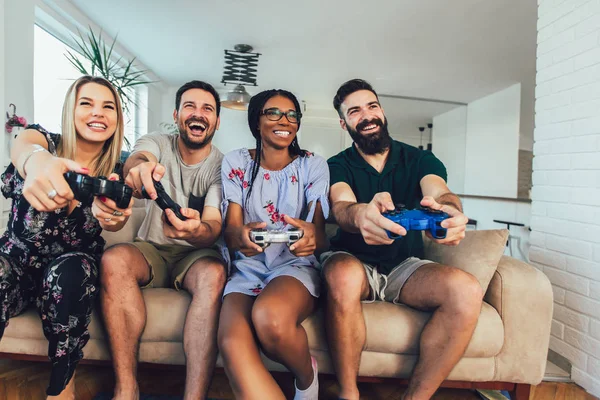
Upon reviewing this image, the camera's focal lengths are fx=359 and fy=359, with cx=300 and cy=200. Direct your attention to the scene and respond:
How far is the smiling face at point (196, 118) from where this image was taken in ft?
5.20

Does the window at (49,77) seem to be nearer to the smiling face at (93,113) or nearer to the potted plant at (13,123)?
the potted plant at (13,123)

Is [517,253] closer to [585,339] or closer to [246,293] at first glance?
[585,339]

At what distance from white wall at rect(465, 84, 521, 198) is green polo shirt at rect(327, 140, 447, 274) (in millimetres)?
3976

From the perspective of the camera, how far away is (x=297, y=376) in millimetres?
1155

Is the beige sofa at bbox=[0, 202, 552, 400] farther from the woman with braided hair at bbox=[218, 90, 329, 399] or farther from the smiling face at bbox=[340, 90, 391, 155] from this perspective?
the smiling face at bbox=[340, 90, 391, 155]

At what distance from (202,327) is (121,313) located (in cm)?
29

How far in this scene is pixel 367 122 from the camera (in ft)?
5.26

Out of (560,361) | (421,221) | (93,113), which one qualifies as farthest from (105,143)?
(560,361)

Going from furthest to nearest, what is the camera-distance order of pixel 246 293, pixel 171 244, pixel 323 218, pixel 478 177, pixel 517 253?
pixel 478 177 < pixel 517 253 < pixel 171 244 < pixel 323 218 < pixel 246 293

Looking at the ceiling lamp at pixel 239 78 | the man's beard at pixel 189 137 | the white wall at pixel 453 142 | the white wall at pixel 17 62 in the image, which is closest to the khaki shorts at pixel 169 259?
the man's beard at pixel 189 137

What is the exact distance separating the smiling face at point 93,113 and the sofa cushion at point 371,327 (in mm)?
630

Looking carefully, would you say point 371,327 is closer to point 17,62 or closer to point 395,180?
point 395,180

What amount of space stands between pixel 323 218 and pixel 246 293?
410mm

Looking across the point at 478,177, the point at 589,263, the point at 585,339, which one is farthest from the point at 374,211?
the point at 478,177
